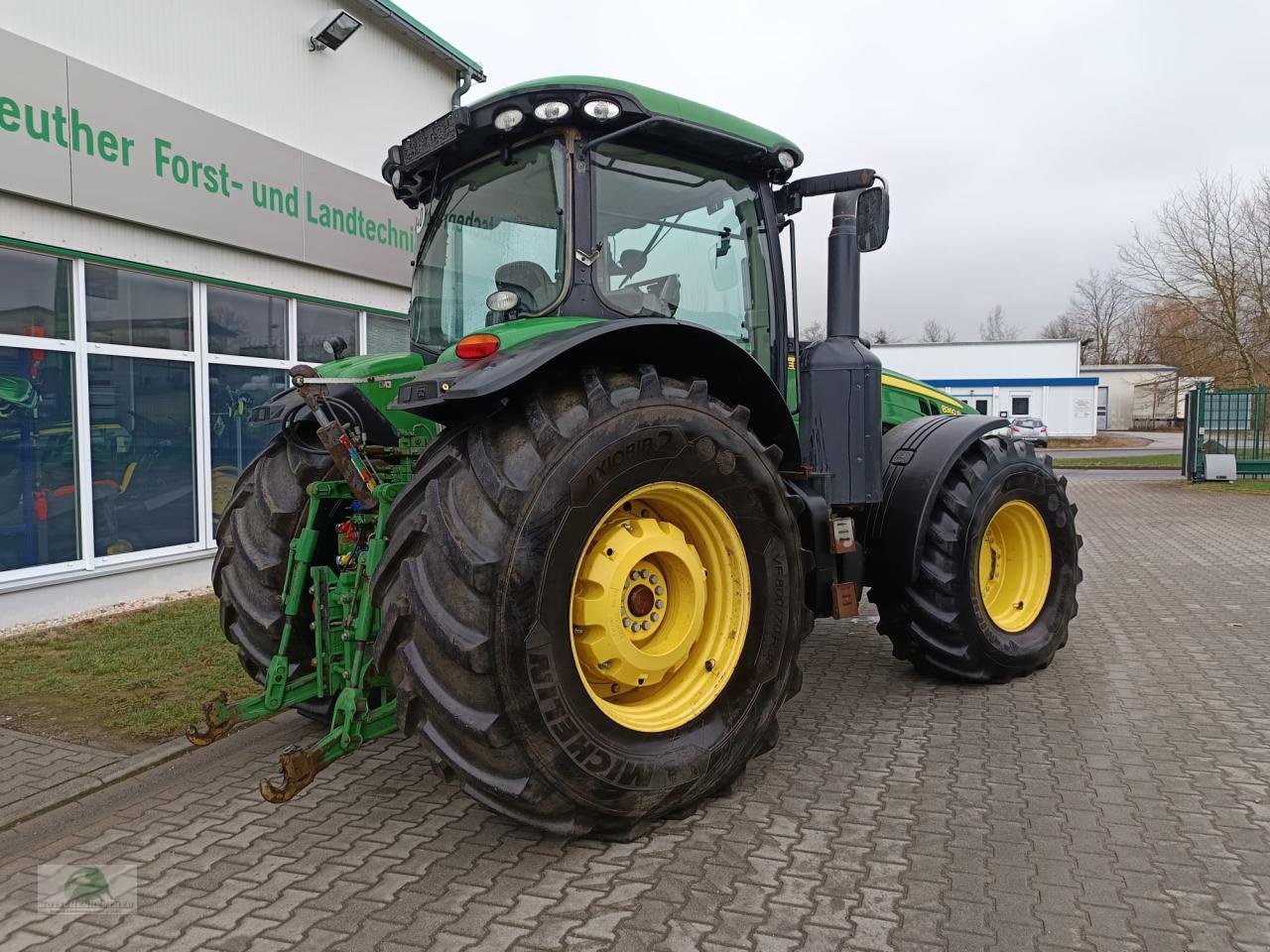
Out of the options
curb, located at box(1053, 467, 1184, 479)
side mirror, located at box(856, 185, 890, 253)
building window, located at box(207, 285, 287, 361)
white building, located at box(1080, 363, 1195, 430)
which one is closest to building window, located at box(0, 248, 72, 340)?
building window, located at box(207, 285, 287, 361)

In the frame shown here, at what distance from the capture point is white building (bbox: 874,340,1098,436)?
3738 centimetres

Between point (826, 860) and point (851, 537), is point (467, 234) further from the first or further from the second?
point (826, 860)

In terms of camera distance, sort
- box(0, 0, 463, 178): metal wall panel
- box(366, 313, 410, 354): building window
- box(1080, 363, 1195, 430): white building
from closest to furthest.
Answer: box(0, 0, 463, 178): metal wall panel → box(366, 313, 410, 354): building window → box(1080, 363, 1195, 430): white building

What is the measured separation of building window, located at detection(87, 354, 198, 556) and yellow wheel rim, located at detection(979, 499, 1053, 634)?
246 inches

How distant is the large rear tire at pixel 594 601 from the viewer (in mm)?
2502

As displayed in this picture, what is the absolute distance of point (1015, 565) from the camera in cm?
495

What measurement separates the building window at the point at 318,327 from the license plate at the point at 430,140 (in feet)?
17.2

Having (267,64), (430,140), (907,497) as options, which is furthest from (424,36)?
(907,497)

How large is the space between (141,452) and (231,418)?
3.23 ft

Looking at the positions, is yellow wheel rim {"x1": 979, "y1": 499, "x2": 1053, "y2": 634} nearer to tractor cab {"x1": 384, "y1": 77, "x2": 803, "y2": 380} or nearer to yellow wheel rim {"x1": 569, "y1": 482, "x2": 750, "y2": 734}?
tractor cab {"x1": 384, "y1": 77, "x2": 803, "y2": 380}

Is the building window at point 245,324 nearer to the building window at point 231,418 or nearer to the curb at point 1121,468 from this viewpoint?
the building window at point 231,418

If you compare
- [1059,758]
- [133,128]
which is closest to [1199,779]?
[1059,758]

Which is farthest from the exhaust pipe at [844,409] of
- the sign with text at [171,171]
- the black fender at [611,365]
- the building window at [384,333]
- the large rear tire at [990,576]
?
the building window at [384,333]

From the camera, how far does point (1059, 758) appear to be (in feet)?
11.6
